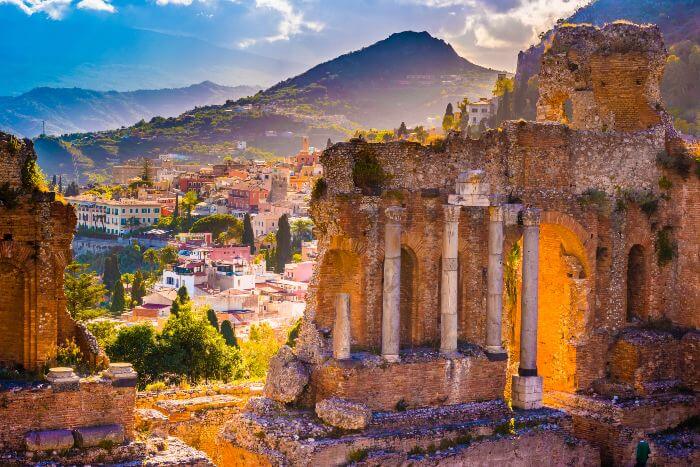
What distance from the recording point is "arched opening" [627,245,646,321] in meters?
28.5

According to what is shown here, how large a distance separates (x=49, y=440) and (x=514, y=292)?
1326 centimetres

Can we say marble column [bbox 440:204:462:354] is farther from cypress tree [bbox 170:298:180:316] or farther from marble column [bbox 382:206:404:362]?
cypress tree [bbox 170:298:180:316]

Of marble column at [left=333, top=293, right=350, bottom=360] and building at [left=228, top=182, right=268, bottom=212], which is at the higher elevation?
building at [left=228, top=182, right=268, bottom=212]

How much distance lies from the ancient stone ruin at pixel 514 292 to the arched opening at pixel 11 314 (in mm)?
4572

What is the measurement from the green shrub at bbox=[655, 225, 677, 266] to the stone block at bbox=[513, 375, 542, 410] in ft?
16.7

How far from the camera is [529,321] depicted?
2606 centimetres

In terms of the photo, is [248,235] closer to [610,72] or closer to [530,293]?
[610,72]

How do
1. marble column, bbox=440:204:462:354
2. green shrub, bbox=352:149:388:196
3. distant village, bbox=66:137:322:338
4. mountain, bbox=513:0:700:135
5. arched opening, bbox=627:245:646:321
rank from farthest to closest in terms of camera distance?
1. distant village, bbox=66:137:322:338
2. mountain, bbox=513:0:700:135
3. arched opening, bbox=627:245:646:321
4. marble column, bbox=440:204:462:354
5. green shrub, bbox=352:149:388:196

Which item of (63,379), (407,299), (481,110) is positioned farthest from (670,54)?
(63,379)

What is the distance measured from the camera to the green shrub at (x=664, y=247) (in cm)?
2845

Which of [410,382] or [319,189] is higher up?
[319,189]

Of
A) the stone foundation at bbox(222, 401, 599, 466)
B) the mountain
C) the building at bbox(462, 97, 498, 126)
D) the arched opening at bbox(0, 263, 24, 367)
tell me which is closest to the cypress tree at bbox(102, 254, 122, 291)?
the building at bbox(462, 97, 498, 126)

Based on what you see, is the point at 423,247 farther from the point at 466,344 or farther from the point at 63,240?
the point at 63,240

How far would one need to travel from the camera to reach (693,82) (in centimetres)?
8188
